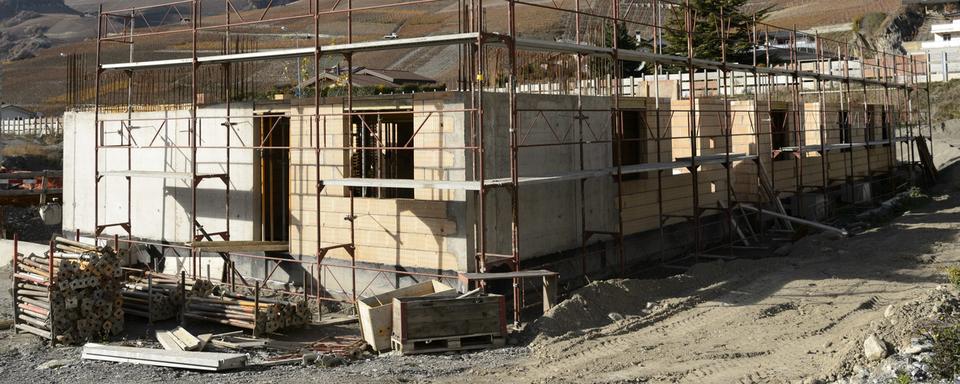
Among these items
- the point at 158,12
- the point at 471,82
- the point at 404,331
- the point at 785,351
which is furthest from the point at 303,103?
the point at 158,12

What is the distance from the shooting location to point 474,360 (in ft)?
37.0

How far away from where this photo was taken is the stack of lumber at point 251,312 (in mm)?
12844

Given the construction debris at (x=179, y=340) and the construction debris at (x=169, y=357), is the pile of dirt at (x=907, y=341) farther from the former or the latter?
the construction debris at (x=179, y=340)

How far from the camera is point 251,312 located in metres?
13.0

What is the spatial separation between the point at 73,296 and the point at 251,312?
8.30 feet

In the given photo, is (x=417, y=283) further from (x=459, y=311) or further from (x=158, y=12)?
(x=158, y=12)

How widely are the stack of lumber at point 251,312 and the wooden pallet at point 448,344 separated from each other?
201 cm

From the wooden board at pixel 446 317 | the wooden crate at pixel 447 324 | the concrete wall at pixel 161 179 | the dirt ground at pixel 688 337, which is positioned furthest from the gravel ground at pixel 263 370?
the concrete wall at pixel 161 179

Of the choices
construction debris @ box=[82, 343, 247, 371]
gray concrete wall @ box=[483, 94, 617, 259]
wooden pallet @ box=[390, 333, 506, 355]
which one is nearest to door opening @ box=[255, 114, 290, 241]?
gray concrete wall @ box=[483, 94, 617, 259]

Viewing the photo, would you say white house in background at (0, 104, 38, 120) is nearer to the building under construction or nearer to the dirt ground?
the building under construction

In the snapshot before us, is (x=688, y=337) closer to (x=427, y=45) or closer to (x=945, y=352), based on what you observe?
(x=945, y=352)

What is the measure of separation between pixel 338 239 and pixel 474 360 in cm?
486

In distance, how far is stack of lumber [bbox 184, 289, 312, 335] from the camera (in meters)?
12.8

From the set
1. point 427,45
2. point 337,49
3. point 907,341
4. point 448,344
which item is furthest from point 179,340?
point 907,341
